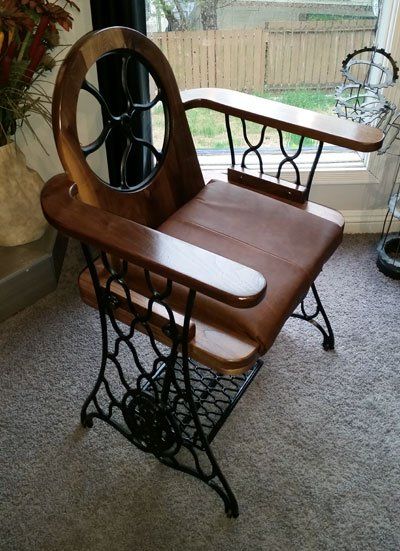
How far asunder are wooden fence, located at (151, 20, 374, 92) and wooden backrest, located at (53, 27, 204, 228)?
1.81ft

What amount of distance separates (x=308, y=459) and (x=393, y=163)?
1.08 m

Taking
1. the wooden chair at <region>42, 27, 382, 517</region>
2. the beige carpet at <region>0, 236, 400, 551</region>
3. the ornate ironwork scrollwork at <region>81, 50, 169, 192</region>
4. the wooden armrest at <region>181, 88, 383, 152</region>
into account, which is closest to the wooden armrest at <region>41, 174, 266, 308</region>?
the wooden chair at <region>42, 27, 382, 517</region>

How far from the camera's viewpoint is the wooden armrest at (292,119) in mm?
1228

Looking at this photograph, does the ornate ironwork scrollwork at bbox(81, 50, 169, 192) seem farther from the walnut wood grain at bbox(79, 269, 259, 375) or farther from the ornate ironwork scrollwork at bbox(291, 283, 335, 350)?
the ornate ironwork scrollwork at bbox(291, 283, 335, 350)

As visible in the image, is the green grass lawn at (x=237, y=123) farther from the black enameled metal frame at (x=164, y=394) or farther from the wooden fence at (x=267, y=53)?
the black enameled metal frame at (x=164, y=394)

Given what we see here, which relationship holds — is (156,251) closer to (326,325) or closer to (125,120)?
(125,120)

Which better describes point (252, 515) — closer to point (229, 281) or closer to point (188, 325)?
point (188, 325)

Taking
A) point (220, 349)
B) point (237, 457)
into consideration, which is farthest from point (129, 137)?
point (237, 457)

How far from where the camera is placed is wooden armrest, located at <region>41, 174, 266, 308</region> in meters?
0.86

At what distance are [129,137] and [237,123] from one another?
2.86 feet

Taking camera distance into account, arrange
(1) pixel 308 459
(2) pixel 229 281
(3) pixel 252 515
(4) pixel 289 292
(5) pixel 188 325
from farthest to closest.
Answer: (1) pixel 308 459, (3) pixel 252 515, (4) pixel 289 292, (5) pixel 188 325, (2) pixel 229 281

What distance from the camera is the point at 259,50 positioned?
71.6 inches

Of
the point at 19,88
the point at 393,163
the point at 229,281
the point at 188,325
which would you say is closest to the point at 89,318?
the point at 19,88

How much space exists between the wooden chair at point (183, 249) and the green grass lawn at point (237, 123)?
56cm
